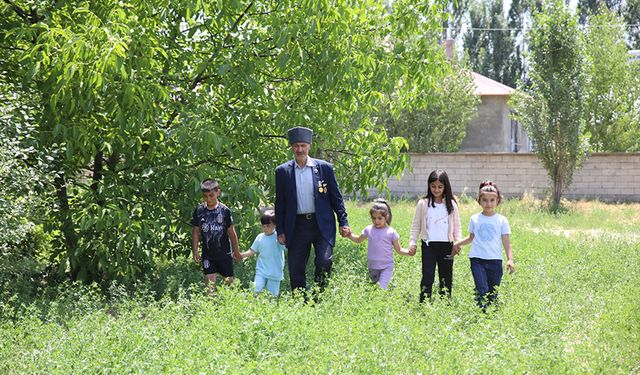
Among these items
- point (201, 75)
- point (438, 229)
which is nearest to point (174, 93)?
point (201, 75)

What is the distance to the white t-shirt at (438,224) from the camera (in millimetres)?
9133

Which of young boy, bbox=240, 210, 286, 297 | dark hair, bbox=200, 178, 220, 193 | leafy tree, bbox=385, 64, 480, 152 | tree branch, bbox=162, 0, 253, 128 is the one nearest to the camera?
young boy, bbox=240, 210, 286, 297

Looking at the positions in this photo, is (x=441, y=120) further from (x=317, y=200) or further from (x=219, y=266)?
(x=317, y=200)

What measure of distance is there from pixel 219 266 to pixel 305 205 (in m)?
1.32

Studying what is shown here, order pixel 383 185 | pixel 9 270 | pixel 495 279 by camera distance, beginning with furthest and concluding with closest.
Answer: pixel 383 185 → pixel 9 270 → pixel 495 279

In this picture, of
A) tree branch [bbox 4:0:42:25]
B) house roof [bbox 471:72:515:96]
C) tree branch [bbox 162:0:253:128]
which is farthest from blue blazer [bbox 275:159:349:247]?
house roof [bbox 471:72:515:96]

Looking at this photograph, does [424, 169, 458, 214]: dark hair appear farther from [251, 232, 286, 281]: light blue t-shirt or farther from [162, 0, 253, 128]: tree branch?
[162, 0, 253, 128]: tree branch

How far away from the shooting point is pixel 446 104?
3403 cm

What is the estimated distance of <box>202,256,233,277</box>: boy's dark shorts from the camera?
384 inches

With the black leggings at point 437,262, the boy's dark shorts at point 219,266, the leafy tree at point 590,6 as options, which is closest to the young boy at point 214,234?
the boy's dark shorts at point 219,266

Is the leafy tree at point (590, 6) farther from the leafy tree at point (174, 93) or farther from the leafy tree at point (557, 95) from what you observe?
the leafy tree at point (174, 93)

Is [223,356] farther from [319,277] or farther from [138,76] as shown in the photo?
[138,76]

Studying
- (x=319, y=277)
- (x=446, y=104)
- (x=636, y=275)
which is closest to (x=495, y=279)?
(x=319, y=277)

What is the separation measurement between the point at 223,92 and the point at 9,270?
3.41m
